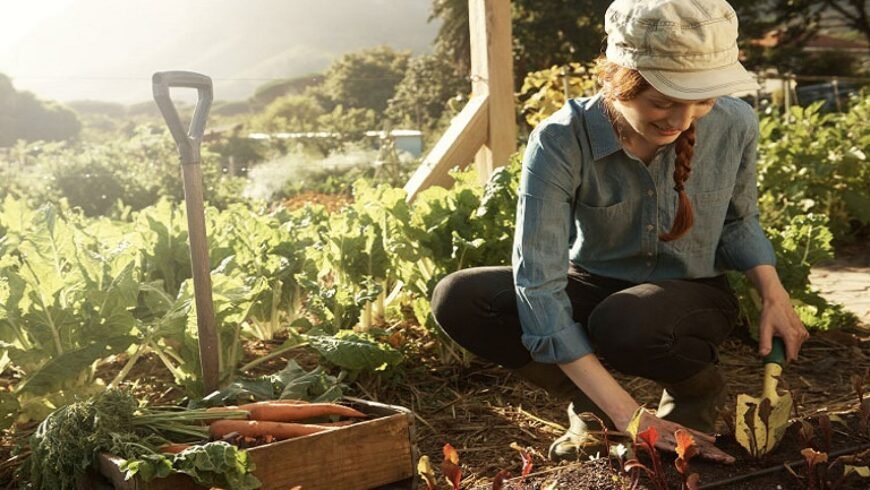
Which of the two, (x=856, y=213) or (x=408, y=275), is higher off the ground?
(x=408, y=275)

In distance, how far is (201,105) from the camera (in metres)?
2.58

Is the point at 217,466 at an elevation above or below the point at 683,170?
below

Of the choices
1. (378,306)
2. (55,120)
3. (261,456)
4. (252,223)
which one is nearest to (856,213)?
(378,306)

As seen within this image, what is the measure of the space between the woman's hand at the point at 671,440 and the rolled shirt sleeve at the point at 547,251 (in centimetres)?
21

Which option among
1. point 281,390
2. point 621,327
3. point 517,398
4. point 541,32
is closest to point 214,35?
point 541,32

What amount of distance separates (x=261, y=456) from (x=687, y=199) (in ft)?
3.66

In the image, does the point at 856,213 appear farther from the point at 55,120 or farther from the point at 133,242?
the point at 55,120

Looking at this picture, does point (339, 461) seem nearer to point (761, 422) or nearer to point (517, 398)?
point (761, 422)

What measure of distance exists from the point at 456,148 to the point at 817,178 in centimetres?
264

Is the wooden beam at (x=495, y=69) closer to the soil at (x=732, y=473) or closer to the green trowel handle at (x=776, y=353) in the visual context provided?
the green trowel handle at (x=776, y=353)

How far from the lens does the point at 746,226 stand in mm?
2748

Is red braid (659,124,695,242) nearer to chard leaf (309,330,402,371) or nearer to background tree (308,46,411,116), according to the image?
chard leaf (309,330,402,371)

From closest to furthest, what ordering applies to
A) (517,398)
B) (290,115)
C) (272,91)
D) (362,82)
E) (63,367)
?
(63,367) → (517,398) → (362,82) → (290,115) → (272,91)

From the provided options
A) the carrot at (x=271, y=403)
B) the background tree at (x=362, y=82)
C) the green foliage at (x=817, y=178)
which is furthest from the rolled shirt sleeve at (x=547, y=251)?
the background tree at (x=362, y=82)
